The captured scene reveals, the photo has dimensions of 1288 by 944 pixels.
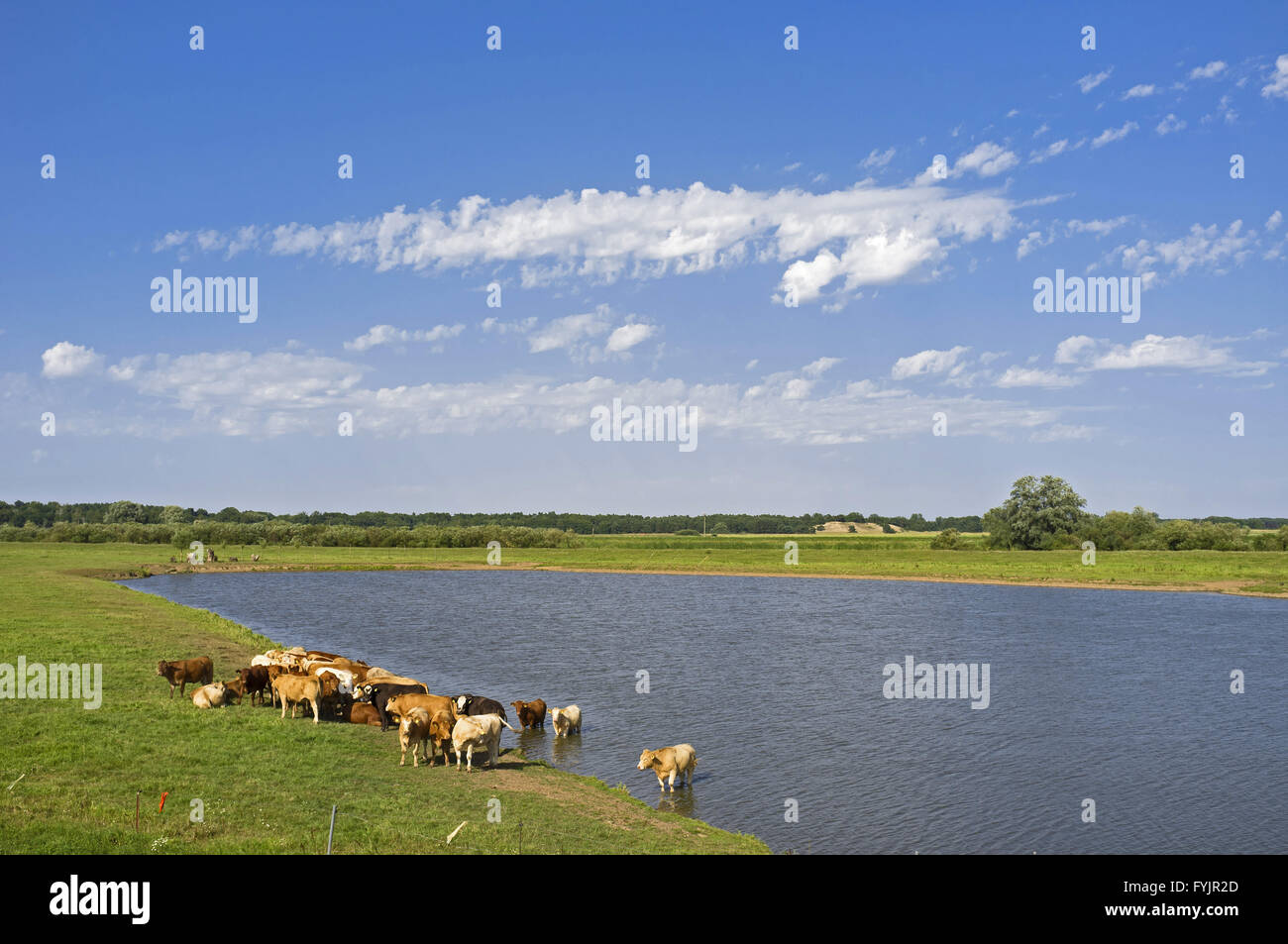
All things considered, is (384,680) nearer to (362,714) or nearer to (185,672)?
(362,714)

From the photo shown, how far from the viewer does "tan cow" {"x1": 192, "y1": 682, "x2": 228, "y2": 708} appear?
879 inches

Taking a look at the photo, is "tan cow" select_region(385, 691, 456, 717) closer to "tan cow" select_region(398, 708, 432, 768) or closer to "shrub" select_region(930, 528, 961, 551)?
"tan cow" select_region(398, 708, 432, 768)

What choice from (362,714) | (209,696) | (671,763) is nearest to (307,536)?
(209,696)

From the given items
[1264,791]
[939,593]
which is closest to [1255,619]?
[939,593]

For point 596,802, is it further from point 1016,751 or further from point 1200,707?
point 1200,707

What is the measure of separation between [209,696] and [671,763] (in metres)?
12.2

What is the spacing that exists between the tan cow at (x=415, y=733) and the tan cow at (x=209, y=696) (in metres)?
6.15

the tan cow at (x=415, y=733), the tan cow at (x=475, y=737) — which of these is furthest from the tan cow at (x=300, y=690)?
the tan cow at (x=475, y=737)

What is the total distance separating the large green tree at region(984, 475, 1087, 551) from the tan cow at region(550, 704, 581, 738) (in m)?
106

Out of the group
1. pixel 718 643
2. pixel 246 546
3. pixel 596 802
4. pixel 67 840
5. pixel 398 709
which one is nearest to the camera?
pixel 67 840

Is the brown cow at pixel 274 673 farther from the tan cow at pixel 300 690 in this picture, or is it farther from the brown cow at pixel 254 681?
the tan cow at pixel 300 690

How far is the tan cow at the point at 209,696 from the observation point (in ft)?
73.3
